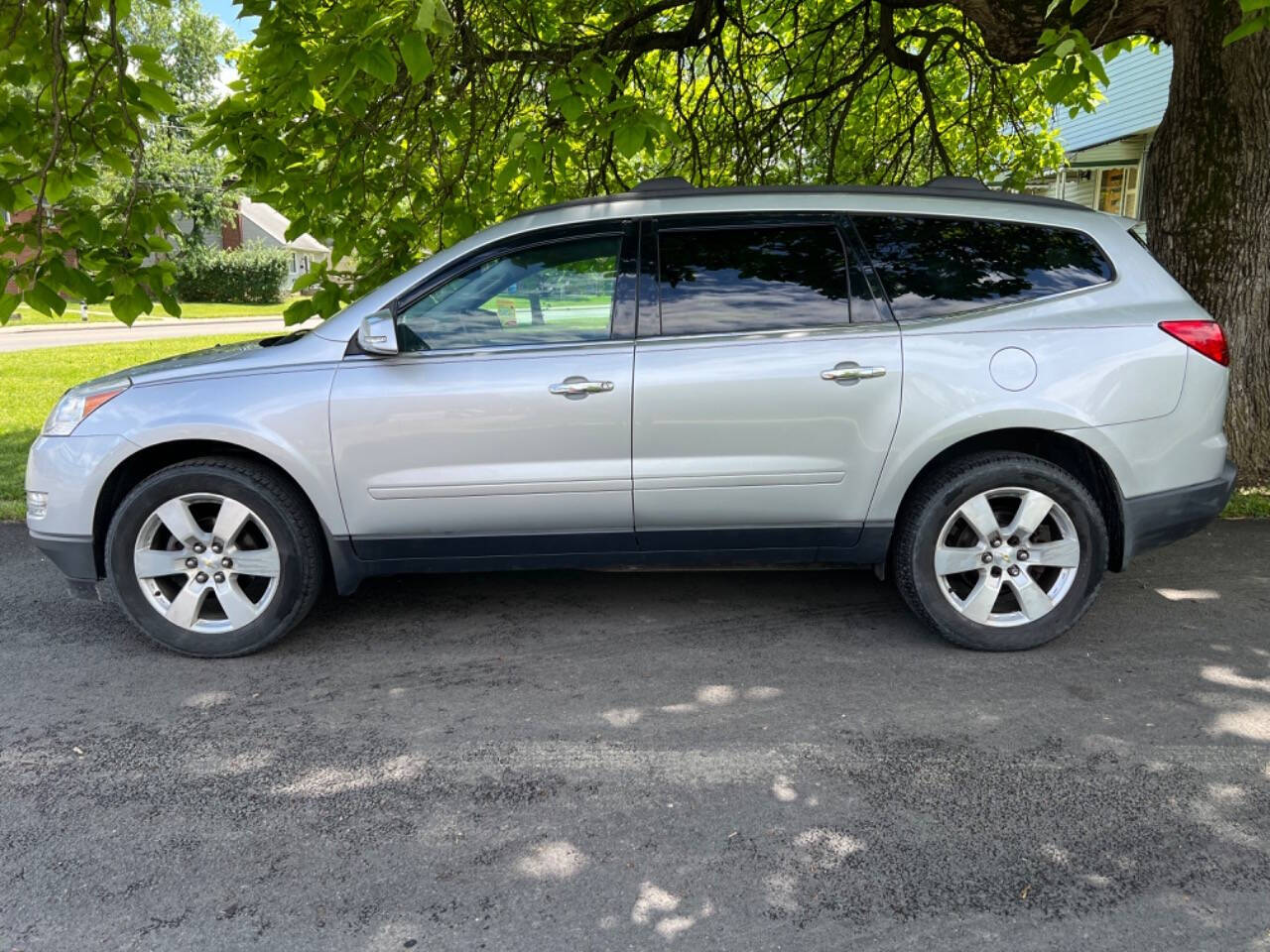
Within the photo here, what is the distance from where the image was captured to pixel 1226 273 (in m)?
6.27

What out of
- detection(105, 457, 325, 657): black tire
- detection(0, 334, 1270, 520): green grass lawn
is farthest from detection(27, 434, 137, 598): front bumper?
detection(0, 334, 1270, 520): green grass lawn

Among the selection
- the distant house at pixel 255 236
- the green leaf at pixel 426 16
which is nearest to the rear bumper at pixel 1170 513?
the green leaf at pixel 426 16

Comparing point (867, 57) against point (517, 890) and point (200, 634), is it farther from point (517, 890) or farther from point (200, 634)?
point (517, 890)

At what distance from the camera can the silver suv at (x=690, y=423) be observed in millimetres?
4055

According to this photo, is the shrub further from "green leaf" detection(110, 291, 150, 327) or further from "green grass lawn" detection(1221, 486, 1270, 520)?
"green grass lawn" detection(1221, 486, 1270, 520)

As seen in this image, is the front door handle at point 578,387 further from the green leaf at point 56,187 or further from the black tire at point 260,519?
the green leaf at point 56,187

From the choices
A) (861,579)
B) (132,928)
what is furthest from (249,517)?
(861,579)

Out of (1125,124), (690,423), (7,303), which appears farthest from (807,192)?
(1125,124)

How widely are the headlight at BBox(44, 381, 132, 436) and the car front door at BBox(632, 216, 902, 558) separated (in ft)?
7.13

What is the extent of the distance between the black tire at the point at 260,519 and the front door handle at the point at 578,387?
118 cm

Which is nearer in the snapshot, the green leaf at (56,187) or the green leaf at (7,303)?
the green leaf at (7,303)

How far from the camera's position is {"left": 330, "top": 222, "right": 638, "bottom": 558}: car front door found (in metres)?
4.04

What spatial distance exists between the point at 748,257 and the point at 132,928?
3169 millimetres

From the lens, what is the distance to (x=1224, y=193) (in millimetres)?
6172
